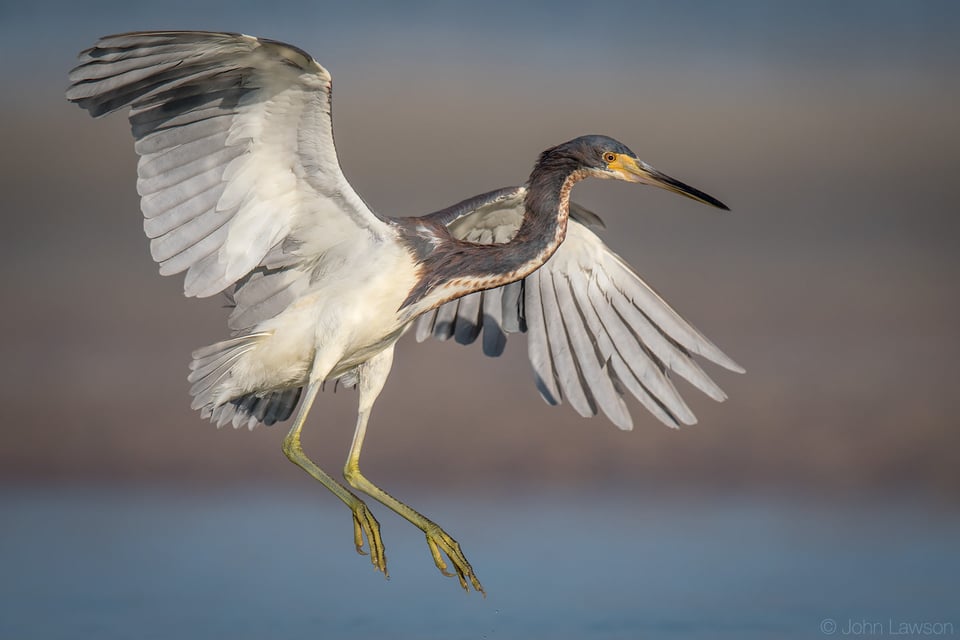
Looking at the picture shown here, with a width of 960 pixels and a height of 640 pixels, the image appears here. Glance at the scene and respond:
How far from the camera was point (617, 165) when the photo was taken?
684cm

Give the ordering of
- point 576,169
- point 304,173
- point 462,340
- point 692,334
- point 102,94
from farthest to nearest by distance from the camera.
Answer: point 462,340 < point 692,334 < point 576,169 < point 304,173 < point 102,94

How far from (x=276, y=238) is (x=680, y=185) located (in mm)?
2057

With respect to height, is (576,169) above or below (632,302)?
above

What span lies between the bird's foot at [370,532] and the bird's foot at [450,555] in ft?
0.88

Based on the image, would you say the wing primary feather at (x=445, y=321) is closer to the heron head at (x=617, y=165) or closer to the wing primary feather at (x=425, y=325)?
the wing primary feather at (x=425, y=325)

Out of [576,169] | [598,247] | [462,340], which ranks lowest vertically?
[462,340]

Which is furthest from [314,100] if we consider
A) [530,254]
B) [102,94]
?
[530,254]

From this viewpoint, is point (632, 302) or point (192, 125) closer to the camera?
point (192, 125)

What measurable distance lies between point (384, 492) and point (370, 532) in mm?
316

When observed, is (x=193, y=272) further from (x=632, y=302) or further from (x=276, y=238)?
(x=632, y=302)

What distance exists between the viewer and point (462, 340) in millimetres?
7977

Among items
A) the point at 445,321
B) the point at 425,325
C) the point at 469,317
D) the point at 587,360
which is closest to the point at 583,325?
the point at 587,360

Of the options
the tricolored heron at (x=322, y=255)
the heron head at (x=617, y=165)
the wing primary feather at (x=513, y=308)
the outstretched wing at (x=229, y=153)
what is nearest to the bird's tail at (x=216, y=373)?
the tricolored heron at (x=322, y=255)

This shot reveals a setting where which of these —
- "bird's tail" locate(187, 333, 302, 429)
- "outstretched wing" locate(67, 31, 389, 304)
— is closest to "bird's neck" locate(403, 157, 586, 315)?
"outstretched wing" locate(67, 31, 389, 304)
